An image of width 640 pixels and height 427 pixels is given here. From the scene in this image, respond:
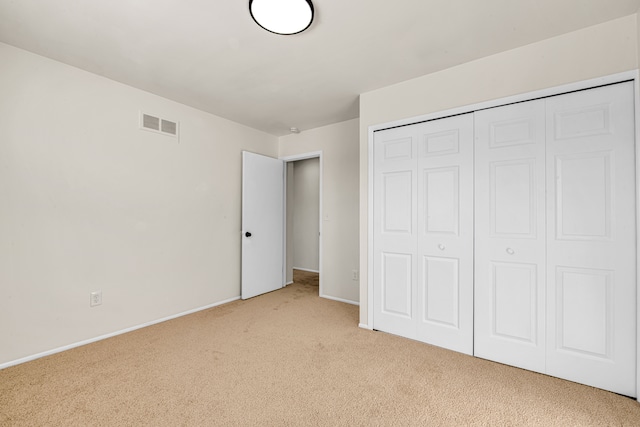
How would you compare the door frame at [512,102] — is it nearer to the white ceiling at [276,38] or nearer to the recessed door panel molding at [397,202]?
the recessed door panel molding at [397,202]

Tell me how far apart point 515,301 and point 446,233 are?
71cm

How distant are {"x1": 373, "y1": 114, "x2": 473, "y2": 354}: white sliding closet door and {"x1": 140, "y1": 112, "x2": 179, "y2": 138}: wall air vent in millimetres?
2263

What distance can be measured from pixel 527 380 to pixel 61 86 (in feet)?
14.1

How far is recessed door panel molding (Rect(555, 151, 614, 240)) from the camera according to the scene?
6.15 ft

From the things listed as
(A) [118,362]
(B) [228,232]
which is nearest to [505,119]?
(B) [228,232]

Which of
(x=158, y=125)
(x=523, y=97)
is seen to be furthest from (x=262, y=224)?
(x=523, y=97)

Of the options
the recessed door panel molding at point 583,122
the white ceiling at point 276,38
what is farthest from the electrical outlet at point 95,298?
the recessed door panel molding at point 583,122

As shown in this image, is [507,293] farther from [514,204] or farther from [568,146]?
[568,146]

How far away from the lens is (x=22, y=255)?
2207 mm

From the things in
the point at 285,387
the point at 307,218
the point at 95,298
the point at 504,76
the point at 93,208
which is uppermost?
the point at 504,76

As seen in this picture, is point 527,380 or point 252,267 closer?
point 527,380

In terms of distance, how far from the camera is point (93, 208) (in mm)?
2580

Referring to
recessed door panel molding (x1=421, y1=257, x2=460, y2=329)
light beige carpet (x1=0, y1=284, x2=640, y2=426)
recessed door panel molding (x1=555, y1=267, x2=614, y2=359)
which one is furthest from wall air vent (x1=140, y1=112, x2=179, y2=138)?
recessed door panel molding (x1=555, y1=267, x2=614, y2=359)

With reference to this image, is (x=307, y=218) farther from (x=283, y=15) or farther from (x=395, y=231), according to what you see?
(x=283, y=15)
